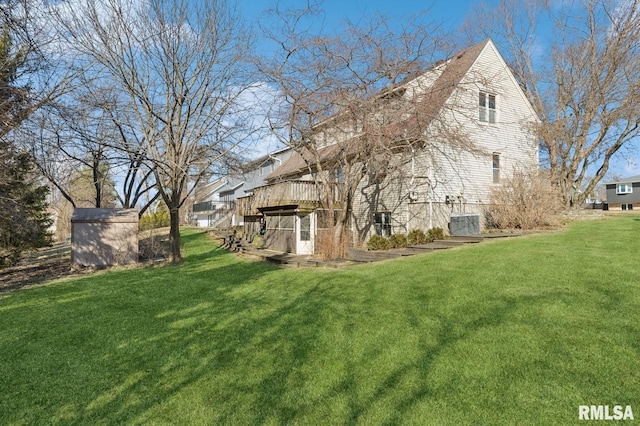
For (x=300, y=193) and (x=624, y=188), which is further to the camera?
(x=624, y=188)

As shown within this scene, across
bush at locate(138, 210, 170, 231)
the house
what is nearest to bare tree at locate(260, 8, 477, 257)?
the house

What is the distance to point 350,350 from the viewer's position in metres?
4.68

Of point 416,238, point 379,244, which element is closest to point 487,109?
point 416,238

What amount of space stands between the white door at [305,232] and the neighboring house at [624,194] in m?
40.4

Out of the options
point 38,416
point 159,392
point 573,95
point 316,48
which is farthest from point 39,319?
point 573,95

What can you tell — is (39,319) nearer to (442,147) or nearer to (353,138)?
(353,138)

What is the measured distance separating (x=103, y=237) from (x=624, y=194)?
50191 millimetres

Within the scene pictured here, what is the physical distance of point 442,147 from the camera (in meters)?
14.9

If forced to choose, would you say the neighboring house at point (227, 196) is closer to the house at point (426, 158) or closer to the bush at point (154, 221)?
the bush at point (154, 221)

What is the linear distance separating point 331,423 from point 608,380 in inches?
104

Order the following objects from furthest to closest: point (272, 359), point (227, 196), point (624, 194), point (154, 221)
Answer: point (227, 196)
point (624, 194)
point (154, 221)
point (272, 359)

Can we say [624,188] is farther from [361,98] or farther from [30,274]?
[30,274]

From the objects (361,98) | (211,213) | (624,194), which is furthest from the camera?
(211,213)

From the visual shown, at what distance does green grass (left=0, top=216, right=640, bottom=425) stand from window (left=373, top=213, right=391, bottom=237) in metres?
7.69
